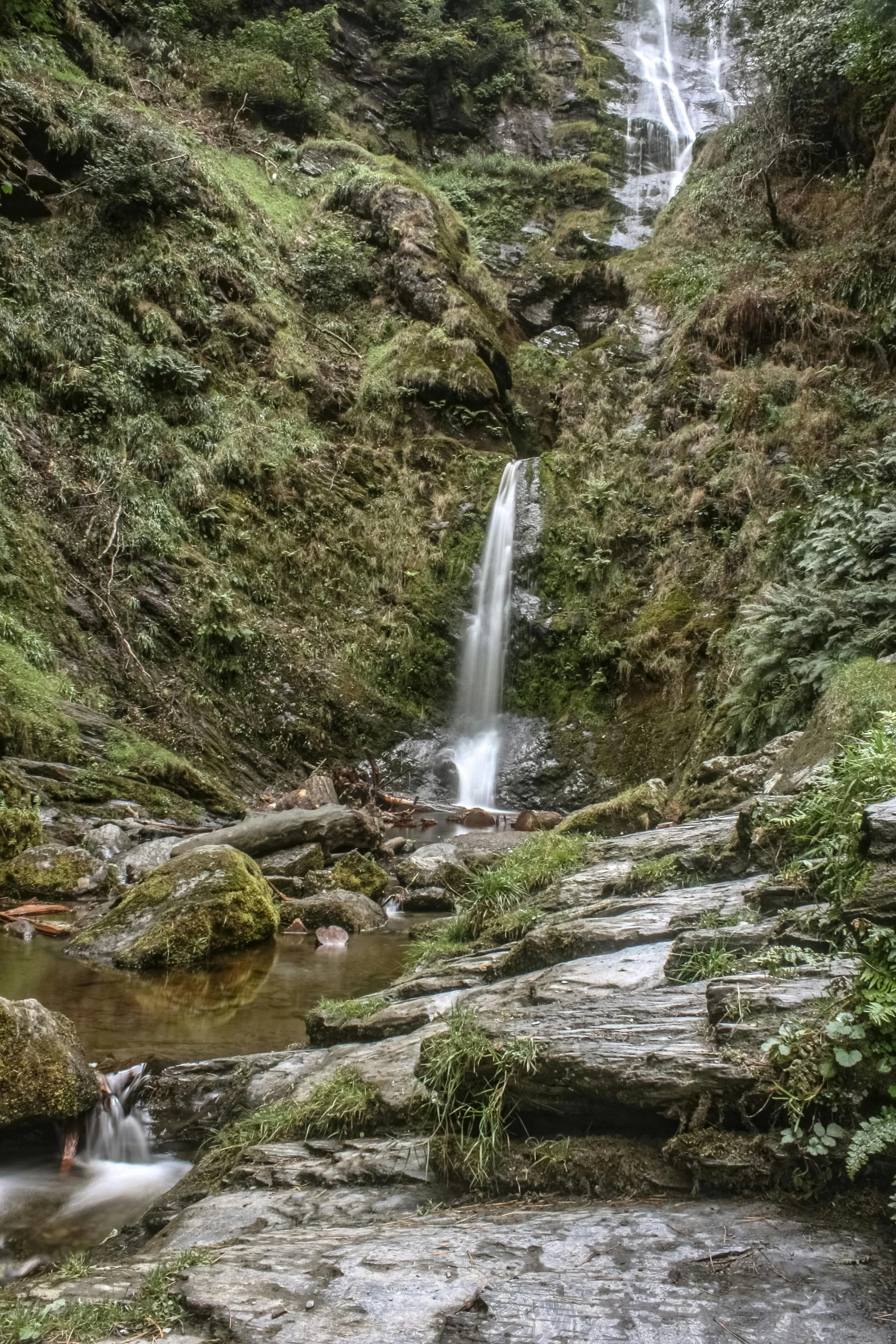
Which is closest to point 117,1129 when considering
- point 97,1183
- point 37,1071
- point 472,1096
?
point 97,1183

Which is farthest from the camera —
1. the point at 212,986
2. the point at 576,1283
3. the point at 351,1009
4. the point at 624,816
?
the point at 624,816

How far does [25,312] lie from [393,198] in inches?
388

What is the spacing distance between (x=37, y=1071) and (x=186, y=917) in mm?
2662

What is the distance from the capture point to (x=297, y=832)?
8.81 meters

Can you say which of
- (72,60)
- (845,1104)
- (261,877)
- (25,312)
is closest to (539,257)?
(72,60)

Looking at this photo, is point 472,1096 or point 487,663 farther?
point 487,663

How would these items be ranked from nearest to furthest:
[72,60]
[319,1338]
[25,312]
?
[319,1338] → [25,312] → [72,60]

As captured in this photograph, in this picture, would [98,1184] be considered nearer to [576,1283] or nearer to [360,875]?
[576,1283]

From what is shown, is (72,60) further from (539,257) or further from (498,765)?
(498,765)

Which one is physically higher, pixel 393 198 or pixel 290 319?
pixel 393 198

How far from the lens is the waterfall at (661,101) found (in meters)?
24.2

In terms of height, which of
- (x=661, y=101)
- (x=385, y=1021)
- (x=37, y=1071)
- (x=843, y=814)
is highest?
(x=661, y=101)

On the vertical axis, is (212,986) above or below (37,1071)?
above

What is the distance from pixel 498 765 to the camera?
13.3m
